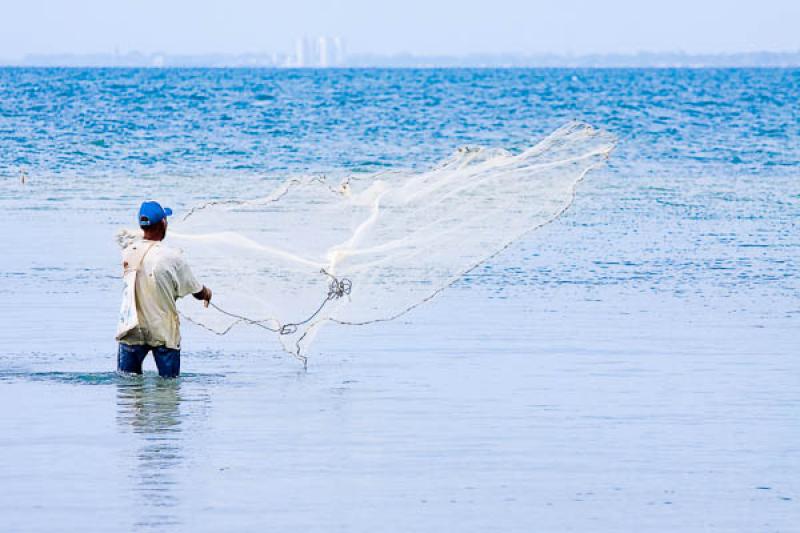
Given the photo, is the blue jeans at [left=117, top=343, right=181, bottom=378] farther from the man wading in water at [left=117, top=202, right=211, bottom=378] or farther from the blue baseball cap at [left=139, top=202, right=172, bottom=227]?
the blue baseball cap at [left=139, top=202, right=172, bottom=227]

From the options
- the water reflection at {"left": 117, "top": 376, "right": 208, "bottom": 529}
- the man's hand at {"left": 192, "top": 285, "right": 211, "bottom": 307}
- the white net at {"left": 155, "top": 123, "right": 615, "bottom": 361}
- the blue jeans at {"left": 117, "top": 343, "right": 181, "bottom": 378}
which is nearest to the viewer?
the water reflection at {"left": 117, "top": 376, "right": 208, "bottom": 529}

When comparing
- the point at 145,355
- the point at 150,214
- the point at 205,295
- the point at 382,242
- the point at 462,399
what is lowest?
the point at 462,399

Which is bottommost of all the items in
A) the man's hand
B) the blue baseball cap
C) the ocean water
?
the ocean water

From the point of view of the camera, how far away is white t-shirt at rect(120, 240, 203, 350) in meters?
10.2

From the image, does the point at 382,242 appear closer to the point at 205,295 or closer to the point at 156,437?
the point at 205,295

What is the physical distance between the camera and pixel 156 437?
9.14 meters

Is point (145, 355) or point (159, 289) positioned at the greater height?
point (159, 289)

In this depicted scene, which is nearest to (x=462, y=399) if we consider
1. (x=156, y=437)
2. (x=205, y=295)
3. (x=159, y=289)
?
(x=205, y=295)

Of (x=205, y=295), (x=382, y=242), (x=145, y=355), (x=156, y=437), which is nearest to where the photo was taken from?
(x=156, y=437)

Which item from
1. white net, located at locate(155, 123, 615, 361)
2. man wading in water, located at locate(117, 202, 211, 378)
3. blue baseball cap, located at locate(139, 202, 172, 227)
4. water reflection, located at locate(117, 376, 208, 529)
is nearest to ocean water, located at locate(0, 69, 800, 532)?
water reflection, located at locate(117, 376, 208, 529)

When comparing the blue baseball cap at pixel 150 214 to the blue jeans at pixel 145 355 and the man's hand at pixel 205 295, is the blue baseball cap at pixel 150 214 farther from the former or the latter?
the blue jeans at pixel 145 355

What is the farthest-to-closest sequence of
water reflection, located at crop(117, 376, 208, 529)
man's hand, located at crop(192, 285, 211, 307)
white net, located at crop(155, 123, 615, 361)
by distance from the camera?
white net, located at crop(155, 123, 615, 361)
man's hand, located at crop(192, 285, 211, 307)
water reflection, located at crop(117, 376, 208, 529)

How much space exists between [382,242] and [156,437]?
256cm

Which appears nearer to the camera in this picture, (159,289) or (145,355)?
(159,289)
